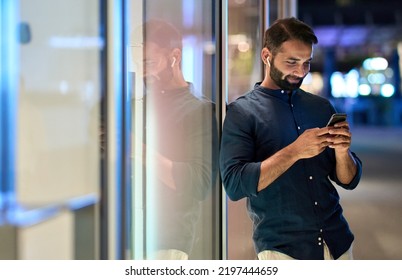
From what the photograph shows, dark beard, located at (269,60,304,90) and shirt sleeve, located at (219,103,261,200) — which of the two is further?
dark beard, located at (269,60,304,90)

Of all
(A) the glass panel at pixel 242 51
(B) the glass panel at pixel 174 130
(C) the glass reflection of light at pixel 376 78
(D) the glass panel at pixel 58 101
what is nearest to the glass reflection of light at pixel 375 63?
(C) the glass reflection of light at pixel 376 78

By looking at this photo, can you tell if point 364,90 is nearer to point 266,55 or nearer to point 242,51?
point 242,51

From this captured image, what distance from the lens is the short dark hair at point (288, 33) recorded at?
1.42m

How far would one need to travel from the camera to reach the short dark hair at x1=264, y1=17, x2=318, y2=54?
1.42 m

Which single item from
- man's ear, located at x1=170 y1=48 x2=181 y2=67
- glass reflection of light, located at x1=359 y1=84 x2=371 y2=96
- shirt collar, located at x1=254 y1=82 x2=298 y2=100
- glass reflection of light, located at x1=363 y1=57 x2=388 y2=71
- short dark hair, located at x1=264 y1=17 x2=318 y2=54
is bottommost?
glass reflection of light, located at x1=359 y1=84 x2=371 y2=96

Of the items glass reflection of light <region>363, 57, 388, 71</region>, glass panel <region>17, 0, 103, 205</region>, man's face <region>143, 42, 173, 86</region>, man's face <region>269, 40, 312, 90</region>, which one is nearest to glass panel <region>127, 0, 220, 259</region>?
man's face <region>143, 42, 173, 86</region>

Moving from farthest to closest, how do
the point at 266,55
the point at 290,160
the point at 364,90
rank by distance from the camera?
1. the point at 364,90
2. the point at 266,55
3. the point at 290,160

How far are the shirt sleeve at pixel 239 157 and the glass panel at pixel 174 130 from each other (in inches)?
7.3

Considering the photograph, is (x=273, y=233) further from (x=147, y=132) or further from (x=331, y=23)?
(x=331, y=23)

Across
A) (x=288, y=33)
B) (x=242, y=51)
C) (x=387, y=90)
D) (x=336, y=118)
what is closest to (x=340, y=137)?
(x=336, y=118)

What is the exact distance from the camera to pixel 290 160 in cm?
135

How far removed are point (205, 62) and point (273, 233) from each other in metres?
0.58

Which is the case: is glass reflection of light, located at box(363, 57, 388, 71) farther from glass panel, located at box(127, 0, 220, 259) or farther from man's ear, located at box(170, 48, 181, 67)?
man's ear, located at box(170, 48, 181, 67)

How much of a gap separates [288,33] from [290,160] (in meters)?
0.31
